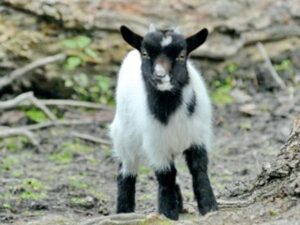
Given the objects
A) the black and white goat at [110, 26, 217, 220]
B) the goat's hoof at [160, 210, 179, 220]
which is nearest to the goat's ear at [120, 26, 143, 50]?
the black and white goat at [110, 26, 217, 220]

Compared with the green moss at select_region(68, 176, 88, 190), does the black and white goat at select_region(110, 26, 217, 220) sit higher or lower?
higher

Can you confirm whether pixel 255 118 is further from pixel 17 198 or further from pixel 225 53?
pixel 17 198

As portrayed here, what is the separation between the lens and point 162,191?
23.4ft

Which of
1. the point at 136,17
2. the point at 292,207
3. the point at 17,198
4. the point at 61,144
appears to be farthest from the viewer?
the point at 136,17

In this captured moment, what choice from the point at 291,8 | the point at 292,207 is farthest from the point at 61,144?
the point at 292,207

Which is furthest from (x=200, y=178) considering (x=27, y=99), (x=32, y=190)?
(x=27, y=99)

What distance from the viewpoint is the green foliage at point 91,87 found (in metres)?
12.6

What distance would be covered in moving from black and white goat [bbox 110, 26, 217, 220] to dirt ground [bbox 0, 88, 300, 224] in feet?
0.89

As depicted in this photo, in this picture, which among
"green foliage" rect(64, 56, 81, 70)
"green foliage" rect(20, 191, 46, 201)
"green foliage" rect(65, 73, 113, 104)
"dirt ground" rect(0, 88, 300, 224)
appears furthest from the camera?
"green foliage" rect(65, 73, 113, 104)

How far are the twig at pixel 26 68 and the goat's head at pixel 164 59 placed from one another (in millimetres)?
5457

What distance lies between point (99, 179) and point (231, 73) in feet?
12.4

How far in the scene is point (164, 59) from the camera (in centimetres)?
663

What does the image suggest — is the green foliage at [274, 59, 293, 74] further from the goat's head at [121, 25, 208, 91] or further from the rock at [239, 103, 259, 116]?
the goat's head at [121, 25, 208, 91]

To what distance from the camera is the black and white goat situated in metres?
6.68
